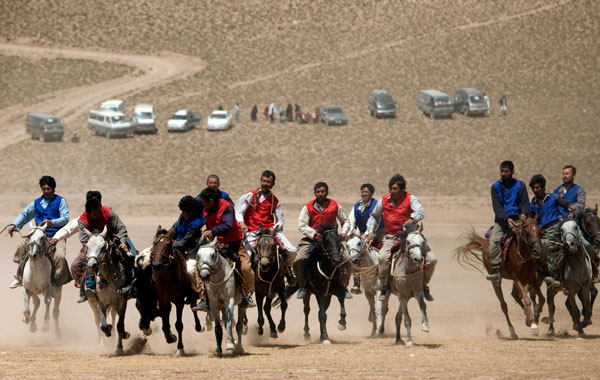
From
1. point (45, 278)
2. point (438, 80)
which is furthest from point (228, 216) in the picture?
point (438, 80)

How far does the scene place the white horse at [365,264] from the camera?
1770 centimetres

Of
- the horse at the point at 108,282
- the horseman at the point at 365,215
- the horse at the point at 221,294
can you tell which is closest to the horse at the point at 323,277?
the horseman at the point at 365,215

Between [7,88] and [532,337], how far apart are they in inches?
2366

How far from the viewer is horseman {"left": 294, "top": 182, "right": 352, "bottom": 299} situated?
18172mm

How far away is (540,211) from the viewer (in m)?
19.0

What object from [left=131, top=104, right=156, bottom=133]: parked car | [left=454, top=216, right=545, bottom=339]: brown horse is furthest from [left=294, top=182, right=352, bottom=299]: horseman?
[left=131, top=104, right=156, bottom=133]: parked car

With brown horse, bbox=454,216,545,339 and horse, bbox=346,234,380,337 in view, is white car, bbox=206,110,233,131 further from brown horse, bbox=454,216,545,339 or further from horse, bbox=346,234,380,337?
brown horse, bbox=454,216,545,339

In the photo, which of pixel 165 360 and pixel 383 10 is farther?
pixel 383 10

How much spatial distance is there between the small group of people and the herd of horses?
0.66 ft

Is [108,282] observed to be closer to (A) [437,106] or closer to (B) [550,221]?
(B) [550,221]

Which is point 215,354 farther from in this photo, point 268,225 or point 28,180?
point 28,180

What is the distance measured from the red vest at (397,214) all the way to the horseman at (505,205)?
154 centimetres

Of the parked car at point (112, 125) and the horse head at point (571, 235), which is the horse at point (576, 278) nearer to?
the horse head at point (571, 235)

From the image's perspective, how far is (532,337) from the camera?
18078mm
